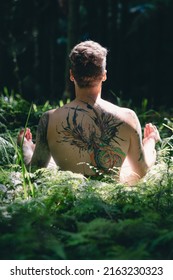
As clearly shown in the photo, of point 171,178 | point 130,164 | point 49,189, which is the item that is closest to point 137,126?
point 130,164

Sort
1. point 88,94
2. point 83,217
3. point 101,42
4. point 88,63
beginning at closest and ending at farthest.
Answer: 1. point 83,217
2. point 88,63
3. point 88,94
4. point 101,42

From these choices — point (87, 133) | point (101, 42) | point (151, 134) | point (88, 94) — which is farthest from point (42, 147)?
point (101, 42)

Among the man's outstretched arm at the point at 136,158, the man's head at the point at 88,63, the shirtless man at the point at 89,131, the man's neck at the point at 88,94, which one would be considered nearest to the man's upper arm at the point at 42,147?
the shirtless man at the point at 89,131

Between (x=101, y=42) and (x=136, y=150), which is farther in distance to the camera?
(x=101, y=42)

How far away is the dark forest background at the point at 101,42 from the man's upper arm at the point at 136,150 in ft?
19.9

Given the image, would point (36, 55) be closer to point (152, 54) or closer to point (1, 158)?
point (152, 54)

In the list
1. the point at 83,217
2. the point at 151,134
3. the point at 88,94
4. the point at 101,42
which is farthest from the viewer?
the point at 101,42

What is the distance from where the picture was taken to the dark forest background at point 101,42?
12.3m

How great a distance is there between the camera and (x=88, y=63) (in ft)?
14.7

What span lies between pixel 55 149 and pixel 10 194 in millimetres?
872

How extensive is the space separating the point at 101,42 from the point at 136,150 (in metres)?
7.42

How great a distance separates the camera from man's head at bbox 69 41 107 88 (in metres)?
4.45

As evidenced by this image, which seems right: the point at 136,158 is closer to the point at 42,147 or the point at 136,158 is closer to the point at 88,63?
the point at 42,147

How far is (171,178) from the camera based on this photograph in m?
4.11
